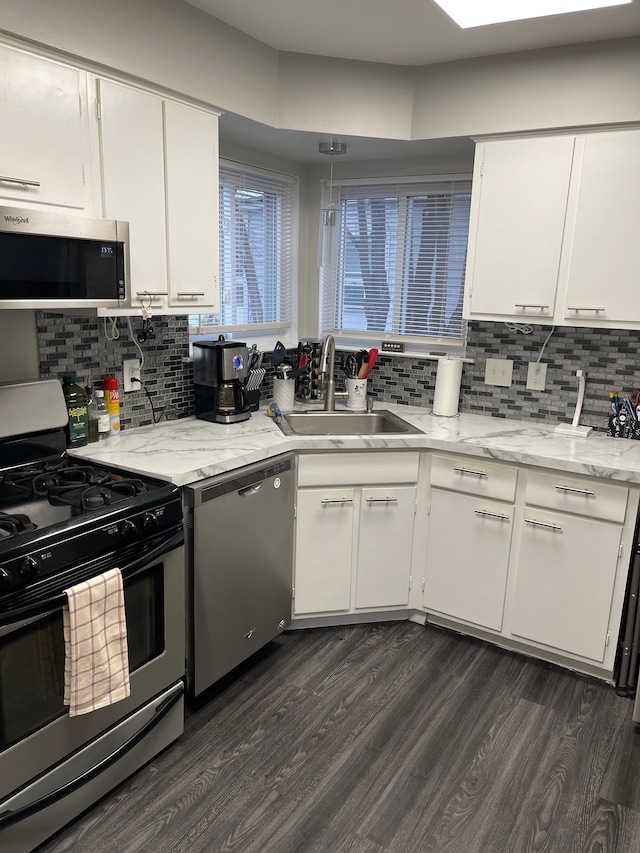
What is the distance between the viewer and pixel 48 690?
161 cm

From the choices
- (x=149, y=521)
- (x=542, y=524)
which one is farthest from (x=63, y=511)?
(x=542, y=524)

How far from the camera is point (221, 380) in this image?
105 inches

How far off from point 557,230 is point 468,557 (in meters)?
1.41

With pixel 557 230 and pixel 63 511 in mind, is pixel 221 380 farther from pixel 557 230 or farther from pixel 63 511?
pixel 557 230

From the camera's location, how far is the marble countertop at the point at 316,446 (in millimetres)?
2135

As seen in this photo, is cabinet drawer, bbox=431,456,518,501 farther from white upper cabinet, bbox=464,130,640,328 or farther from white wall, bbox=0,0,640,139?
white wall, bbox=0,0,640,139

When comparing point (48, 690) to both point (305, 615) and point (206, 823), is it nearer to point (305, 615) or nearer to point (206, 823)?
point (206, 823)

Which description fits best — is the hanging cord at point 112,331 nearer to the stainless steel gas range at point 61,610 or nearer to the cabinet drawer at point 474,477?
the stainless steel gas range at point 61,610

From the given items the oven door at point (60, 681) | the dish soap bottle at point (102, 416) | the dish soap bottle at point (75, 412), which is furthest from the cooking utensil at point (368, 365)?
the oven door at point (60, 681)

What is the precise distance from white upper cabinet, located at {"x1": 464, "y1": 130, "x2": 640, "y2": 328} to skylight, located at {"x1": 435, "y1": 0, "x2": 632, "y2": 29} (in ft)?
1.72

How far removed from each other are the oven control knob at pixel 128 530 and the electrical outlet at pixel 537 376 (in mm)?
2001

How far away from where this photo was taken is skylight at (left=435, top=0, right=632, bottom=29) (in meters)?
1.98

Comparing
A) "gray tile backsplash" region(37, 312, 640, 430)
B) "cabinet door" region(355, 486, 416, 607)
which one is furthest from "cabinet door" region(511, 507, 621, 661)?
"gray tile backsplash" region(37, 312, 640, 430)

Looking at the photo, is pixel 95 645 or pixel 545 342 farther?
pixel 545 342
